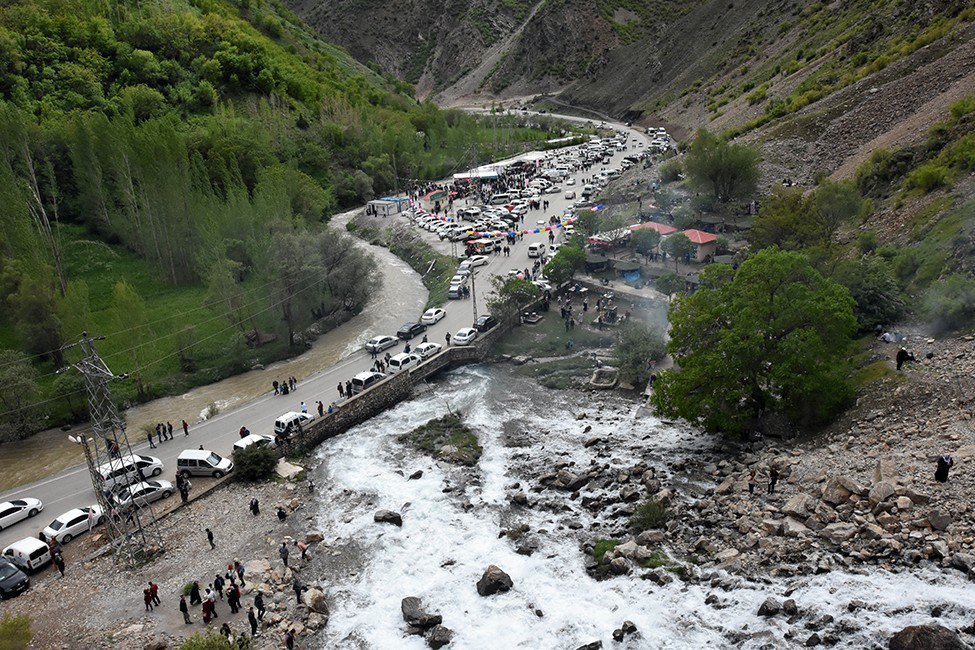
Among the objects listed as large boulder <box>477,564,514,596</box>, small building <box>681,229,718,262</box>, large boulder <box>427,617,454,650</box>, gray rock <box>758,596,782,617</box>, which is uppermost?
small building <box>681,229,718,262</box>

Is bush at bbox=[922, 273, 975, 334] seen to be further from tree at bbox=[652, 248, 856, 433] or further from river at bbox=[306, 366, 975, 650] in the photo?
river at bbox=[306, 366, 975, 650]

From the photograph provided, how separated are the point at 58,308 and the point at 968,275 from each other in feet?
163

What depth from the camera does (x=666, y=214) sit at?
64688 mm

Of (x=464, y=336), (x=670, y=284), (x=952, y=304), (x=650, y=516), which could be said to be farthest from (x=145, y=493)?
(x=952, y=304)

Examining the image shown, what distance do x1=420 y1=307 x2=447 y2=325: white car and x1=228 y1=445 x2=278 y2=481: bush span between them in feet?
58.8

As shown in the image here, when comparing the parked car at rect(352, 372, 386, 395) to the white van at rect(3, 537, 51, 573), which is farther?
the parked car at rect(352, 372, 386, 395)

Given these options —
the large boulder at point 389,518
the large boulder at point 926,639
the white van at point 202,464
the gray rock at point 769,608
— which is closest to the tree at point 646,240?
the large boulder at point 389,518

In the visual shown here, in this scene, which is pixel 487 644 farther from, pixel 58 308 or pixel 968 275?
pixel 58 308

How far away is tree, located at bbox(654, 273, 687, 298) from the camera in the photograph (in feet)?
161

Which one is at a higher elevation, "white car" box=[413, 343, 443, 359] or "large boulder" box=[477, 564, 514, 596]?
"white car" box=[413, 343, 443, 359]

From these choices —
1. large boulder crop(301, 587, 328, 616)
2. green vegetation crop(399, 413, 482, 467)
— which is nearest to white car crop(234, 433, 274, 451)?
green vegetation crop(399, 413, 482, 467)

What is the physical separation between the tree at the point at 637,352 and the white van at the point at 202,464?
852 inches

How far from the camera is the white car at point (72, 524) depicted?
29.7 m

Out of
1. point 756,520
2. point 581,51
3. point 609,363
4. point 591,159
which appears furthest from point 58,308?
point 581,51
